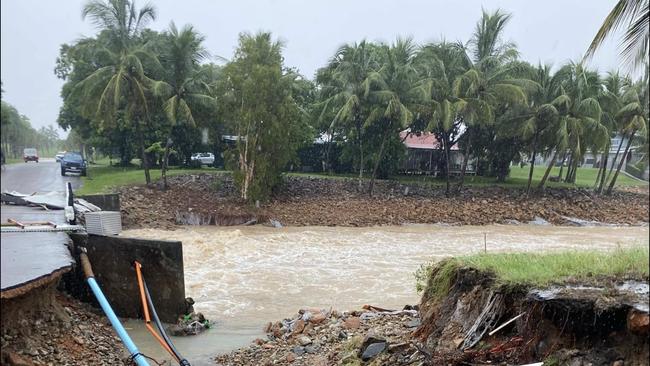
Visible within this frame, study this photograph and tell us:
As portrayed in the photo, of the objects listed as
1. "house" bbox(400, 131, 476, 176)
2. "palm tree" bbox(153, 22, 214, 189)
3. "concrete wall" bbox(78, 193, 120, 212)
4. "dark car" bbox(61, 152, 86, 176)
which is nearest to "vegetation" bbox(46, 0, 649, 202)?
"palm tree" bbox(153, 22, 214, 189)

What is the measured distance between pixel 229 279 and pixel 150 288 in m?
4.30

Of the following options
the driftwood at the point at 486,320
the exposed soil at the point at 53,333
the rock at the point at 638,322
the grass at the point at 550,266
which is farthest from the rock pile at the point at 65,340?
the rock at the point at 638,322

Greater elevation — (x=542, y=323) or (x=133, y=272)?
(x=542, y=323)

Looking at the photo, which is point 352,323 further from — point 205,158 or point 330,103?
point 205,158

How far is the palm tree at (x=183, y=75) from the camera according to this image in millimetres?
24281

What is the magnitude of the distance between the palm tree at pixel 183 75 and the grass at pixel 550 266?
2046cm

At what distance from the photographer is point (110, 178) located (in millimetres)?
25188

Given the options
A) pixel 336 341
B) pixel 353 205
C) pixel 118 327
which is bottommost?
pixel 336 341

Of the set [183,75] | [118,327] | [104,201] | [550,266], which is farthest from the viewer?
[183,75]

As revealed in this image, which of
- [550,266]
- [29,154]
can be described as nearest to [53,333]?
[29,154]

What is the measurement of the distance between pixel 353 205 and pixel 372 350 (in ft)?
68.6

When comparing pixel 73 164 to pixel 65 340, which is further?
pixel 73 164

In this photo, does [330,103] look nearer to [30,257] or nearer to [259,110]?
[259,110]

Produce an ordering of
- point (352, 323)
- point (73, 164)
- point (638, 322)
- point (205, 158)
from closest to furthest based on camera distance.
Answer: point (638, 322) → point (352, 323) → point (73, 164) → point (205, 158)
